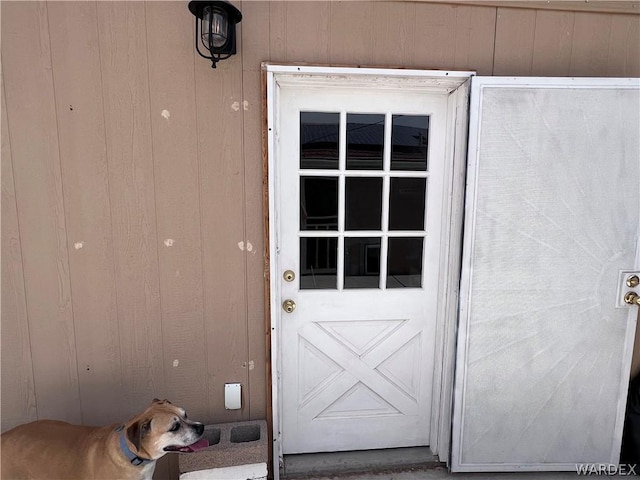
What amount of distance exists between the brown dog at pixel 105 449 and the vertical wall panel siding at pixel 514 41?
2067mm

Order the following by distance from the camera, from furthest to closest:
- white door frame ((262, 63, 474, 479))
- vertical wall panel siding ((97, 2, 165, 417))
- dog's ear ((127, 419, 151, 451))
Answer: white door frame ((262, 63, 474, 479)) < vertical wall panel siding ((97, 2, 165, 417)) < dog's ear ((127, 419, 151, 451))

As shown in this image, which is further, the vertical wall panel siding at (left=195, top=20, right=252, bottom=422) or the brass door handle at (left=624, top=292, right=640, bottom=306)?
the brass door handle at (left=624, top=292, right=640, bottom=306)

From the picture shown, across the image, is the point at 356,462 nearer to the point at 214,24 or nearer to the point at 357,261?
the point at 357,261

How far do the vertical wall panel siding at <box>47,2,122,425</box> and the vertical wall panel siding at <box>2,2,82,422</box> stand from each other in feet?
0.12

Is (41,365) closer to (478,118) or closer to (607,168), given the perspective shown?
(478,118)

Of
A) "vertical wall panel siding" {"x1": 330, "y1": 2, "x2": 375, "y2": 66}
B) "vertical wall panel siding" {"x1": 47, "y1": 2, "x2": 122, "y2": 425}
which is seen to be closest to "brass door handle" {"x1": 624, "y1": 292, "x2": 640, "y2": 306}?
"vertical wall panel siding" {"x1": 330, "y1": 2, "x2": 375, "y2": 66}

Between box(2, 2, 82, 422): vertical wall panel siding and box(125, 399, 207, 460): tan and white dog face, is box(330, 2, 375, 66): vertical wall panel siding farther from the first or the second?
box(125, 399, 207, 460): tan and white dog face

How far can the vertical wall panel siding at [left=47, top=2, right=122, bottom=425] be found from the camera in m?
1.65

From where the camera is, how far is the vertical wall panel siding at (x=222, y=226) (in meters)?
1.74

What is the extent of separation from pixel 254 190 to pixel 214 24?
69 cm

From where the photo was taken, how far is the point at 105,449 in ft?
4.78

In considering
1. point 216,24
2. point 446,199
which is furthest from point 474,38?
point 216,24

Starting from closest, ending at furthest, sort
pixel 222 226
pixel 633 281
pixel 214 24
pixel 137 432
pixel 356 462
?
pixel 137 432
pixel 214 24
pixel 222 226
pixel 633 281
pixel 356 462

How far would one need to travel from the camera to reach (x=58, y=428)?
155cm
